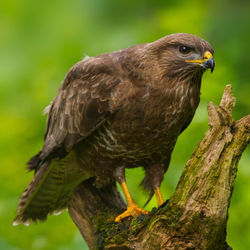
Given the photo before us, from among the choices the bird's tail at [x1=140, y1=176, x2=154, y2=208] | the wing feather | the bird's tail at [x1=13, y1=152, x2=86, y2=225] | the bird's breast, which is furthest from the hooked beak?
the bird's tail at [x1=13, y1=152, x2=86, y2=225]

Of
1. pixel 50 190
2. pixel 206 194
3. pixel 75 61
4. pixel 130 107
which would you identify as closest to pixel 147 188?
pixel 50 190

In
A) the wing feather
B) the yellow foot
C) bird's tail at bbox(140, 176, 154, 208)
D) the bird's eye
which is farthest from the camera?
bird's tail at bbox(140, 176, 154, 208)

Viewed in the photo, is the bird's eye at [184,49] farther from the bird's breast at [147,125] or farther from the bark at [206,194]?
the bark at [206,194]

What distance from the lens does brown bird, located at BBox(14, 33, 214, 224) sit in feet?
14.9

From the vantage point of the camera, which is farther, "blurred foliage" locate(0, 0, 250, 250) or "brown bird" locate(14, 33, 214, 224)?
"blurred foliage" locate(0, 0, 250, 250)

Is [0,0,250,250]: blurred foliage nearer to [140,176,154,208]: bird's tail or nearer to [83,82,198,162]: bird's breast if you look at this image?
[140,176,154,208]: bird's tail

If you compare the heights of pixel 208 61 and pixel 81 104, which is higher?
pixel 81 104

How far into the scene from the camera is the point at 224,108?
4074mm

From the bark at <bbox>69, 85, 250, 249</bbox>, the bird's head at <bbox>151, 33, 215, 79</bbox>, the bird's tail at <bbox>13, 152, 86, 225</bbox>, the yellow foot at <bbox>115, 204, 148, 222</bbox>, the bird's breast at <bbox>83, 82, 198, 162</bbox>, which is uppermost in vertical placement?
the bird's tail at <bbox>13, 152, 86, 225</bbox>

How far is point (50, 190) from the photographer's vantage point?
5.54m

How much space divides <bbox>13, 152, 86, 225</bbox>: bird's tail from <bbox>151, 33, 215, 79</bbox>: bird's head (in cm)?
125

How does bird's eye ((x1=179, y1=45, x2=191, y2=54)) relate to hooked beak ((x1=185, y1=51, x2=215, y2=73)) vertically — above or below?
above

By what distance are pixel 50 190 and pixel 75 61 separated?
5.47ft

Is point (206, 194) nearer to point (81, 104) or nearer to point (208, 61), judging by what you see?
point (208, 61)
